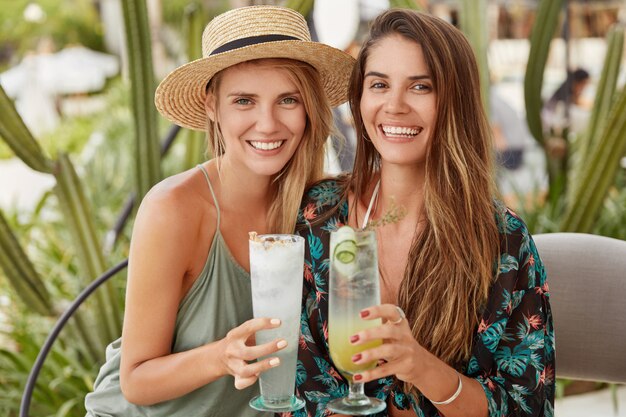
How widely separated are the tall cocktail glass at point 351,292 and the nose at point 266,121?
1.86 ft

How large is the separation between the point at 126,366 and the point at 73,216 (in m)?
1.48

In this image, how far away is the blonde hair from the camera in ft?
7.33

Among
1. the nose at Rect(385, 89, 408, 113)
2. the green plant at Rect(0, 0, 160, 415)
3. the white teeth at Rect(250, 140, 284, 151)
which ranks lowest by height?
the green plant at Rect(0, 0, 160, 415)

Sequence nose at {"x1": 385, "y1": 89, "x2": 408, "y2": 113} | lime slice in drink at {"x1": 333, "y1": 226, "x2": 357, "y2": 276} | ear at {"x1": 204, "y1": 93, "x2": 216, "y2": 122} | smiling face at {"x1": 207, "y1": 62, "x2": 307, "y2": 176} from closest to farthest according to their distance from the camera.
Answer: lime slice in drink at {"x1": 333, "y1": 226, "x2": 357, "y2": 276} → nose at {"x1": 385, "y1": 89, "x2": 408, "y2": 113} → smiling face at {"x1": 207, "y1": 62, "x2": 307, "y2": 176} → ear at {"x1": 204, "y1": 93, "x2": 216, "y2": 122}

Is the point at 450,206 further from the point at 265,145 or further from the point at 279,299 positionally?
the point at 279,299

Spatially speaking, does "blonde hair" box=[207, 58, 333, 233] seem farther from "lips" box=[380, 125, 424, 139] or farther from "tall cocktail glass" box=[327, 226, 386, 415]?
"tall cocktail glass" box=[327, 226, 386, 415]

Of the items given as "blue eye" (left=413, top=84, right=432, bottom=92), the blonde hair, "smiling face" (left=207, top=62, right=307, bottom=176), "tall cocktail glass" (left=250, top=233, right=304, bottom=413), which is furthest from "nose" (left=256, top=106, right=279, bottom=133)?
"tall cocktail glass" (left=250, top=233, right=304, bottom=413)

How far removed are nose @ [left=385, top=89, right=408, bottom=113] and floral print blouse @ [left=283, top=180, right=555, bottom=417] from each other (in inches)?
14.8

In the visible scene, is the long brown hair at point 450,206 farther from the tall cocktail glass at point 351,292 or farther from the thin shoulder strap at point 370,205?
the tall cocktail glass at point 351,292

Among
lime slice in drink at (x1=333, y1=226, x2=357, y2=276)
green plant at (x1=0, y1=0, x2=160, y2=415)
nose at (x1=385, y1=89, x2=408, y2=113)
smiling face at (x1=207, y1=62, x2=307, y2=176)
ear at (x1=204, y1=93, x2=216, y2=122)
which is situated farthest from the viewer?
green plant at (x1=0, y1=0, x2=160, y2=415)

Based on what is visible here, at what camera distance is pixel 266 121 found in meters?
2.14

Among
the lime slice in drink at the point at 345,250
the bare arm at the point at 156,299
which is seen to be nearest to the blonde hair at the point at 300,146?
the bare arm at the point at 156,299

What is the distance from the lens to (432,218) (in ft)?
7.10

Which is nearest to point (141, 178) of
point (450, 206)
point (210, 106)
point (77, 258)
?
point (77, 258)
